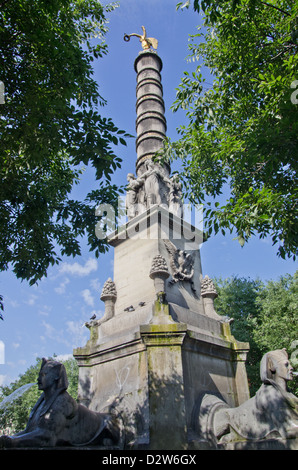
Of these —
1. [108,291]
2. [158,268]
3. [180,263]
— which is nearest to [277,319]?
[180,263]

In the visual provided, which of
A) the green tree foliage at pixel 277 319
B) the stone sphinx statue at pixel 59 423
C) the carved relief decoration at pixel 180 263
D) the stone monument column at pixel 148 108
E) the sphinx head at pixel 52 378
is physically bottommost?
the stone sphinx statue at pixel 59 423

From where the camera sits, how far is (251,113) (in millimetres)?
9711

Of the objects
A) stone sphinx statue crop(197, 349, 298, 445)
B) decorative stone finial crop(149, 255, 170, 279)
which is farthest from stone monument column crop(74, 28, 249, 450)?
stone sphinx statue crop(197, 349, 298, 445)

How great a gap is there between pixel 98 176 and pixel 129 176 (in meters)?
3.06

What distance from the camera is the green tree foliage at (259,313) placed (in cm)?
1956

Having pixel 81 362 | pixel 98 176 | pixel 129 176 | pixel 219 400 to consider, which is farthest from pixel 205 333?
pixel 129 176

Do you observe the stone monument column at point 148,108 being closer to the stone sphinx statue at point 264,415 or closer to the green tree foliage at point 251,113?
the green tree foliage at point 251,113

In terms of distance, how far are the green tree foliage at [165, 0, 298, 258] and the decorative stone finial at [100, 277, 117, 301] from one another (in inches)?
112

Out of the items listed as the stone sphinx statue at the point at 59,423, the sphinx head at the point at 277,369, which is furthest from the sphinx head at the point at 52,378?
the sphinx head at the point at 277,369

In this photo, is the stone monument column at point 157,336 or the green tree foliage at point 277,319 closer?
the stone monument column at point 157,336

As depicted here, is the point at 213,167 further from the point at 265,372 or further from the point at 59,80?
the point at 265,372

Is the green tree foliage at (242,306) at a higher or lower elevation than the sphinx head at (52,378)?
higher

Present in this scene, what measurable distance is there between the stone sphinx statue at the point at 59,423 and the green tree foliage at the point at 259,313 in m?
13.7

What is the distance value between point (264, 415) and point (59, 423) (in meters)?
2.95
